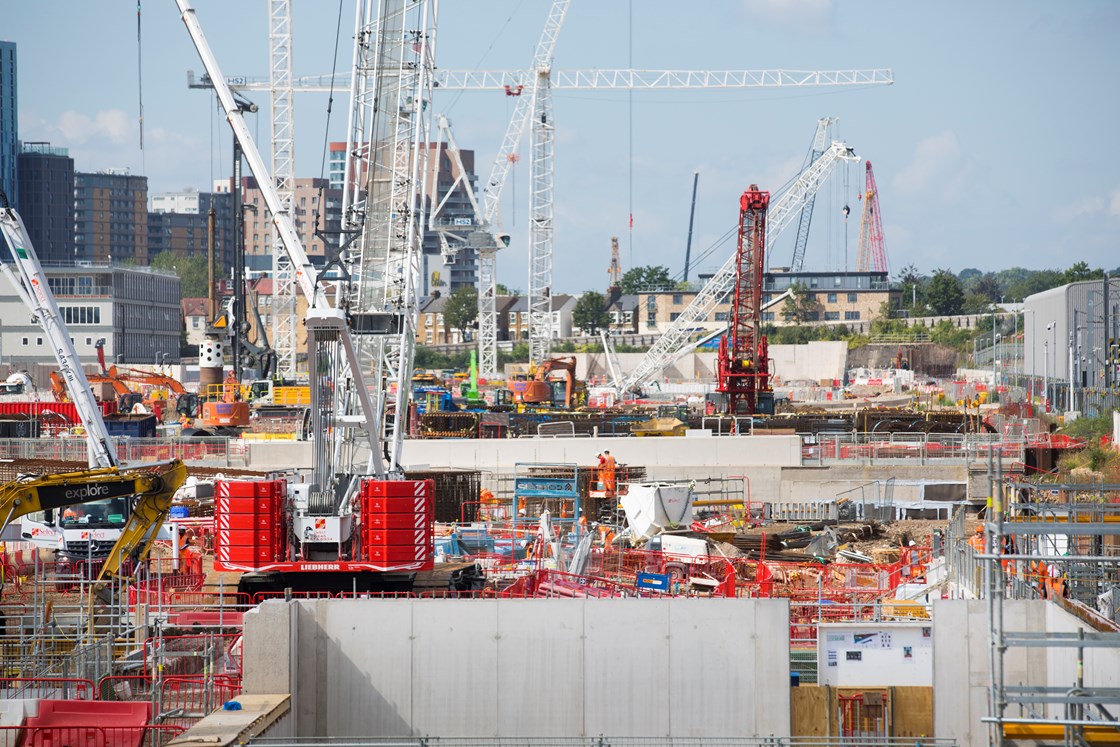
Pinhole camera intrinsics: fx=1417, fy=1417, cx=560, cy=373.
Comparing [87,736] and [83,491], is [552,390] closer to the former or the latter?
[83,491]

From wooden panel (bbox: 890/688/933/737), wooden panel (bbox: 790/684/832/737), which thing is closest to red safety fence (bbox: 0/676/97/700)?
wooden panel (bbox: 790/684/832/737)

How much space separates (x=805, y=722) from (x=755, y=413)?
50.1 meters

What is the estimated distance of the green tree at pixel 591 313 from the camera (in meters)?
163

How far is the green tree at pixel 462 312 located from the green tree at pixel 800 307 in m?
40.2

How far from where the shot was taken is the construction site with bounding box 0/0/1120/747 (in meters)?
18.2

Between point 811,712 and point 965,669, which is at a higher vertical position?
point 965,669

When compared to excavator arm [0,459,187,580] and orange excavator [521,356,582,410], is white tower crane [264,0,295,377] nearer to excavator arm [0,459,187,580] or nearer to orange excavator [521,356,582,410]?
orange excavator [521,356,582,410]

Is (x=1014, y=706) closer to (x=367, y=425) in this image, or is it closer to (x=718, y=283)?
(x=367, y=425)

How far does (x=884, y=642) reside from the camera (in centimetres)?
1897

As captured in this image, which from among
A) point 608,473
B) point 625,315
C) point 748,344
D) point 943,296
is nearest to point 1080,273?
point 943,296

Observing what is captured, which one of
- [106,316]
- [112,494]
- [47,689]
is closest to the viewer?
[47,689]

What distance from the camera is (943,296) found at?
6132 inches

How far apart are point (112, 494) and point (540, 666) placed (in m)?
9.09

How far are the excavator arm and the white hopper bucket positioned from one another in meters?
11.9
